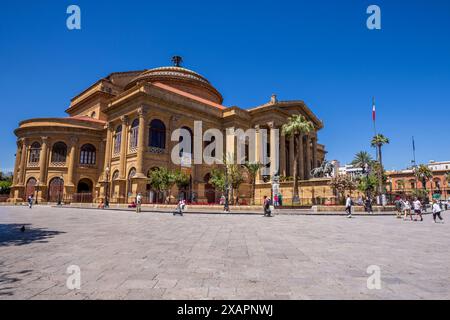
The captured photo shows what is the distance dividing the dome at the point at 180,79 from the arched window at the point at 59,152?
13443 mm

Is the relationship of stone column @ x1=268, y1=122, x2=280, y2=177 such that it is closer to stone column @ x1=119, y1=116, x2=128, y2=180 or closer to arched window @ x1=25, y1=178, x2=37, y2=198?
stone column @ x1=119, y1=116, x2=128, y2=180

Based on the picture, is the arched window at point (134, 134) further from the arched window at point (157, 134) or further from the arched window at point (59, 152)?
the arched window at point (59, 152)

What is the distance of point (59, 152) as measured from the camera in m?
40.7

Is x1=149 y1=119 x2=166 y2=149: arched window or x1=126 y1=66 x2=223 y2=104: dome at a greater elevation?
x1=126 y1=66 x2=223 y2=104: dome

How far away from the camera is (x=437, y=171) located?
84.2 meters

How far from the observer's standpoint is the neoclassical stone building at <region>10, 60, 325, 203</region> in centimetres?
3325

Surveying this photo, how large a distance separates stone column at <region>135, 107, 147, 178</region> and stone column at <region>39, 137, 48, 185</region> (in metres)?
17.2

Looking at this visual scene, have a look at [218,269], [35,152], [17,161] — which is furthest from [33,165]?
[218,269]

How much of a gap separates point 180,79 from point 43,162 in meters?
23.1

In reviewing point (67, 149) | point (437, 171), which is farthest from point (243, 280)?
point (437, 171)

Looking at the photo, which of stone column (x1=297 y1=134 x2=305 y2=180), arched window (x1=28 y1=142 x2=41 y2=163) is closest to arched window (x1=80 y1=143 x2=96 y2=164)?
arched window (x1=28 y1=142 x2=41 y2=163)

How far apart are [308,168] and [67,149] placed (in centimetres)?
3767
